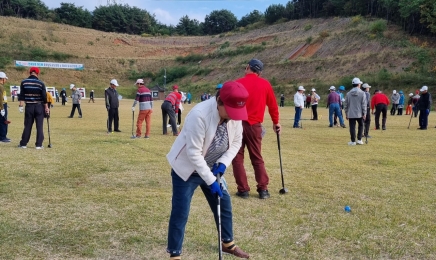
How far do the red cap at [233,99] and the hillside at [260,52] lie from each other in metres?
43.0

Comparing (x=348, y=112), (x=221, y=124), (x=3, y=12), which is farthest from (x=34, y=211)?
(x=3, y=12)

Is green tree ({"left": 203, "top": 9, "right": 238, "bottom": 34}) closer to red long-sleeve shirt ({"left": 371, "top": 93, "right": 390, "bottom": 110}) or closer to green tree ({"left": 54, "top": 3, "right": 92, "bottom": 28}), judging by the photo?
green tree ({"left": 54, "top": 3, "right": 92, "bottom": 28})

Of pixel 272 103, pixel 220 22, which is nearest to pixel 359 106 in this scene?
pixel 272 103

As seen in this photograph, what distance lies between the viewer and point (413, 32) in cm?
5466

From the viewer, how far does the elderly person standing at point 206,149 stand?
3461 mm

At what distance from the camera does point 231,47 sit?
85750mm

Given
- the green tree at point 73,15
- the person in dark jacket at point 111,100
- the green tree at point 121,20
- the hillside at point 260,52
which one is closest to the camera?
the person in dark jacket at point 111,100

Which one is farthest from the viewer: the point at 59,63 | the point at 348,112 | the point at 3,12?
the point at 3,12

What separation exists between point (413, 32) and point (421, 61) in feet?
40.4

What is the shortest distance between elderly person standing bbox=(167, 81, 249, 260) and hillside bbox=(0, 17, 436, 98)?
140 feet

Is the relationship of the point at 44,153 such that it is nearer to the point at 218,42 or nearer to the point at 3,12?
the point at 218,42

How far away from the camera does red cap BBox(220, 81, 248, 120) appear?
3385 millimetres

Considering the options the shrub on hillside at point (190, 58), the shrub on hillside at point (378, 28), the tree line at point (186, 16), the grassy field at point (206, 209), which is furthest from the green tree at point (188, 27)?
the grassy field at point (206, 209)

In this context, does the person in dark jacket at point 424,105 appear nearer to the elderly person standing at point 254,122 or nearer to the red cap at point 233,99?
the elderly person standing at point 254,122
